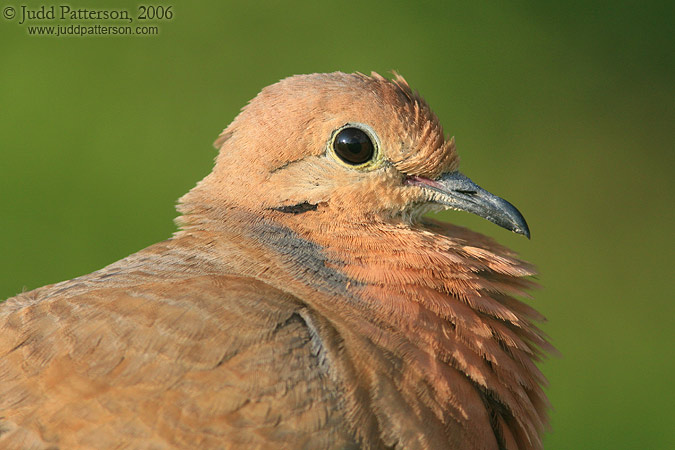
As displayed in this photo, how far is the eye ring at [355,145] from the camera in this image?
3.15m

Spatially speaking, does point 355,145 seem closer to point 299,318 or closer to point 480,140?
point 299,318

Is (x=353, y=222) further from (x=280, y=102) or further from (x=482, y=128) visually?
(x=482, y=128)

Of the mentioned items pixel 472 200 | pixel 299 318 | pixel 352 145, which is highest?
pixel 352 145

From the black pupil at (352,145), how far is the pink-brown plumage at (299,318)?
0.04 metres

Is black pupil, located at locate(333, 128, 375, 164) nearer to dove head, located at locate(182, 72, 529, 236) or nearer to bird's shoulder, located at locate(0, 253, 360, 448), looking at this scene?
dove head, located at locate(182, 72, 529, 236)

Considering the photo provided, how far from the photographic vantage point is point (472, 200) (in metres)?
3.29

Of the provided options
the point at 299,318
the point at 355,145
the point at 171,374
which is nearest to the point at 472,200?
the point at 355,145

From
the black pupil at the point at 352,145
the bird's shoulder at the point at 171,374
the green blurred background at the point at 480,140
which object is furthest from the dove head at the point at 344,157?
the green blurred background at the point at 480,140

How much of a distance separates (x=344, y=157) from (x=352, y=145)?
0.20 feet

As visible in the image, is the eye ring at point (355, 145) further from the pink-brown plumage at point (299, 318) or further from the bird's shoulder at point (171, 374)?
the bird's shoulder at point (171, 374)

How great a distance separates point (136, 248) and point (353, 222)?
317cm

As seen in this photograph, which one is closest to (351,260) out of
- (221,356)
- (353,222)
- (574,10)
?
(353,222)

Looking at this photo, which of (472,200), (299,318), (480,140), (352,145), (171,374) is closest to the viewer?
(171,374)

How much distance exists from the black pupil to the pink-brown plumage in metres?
0.04
